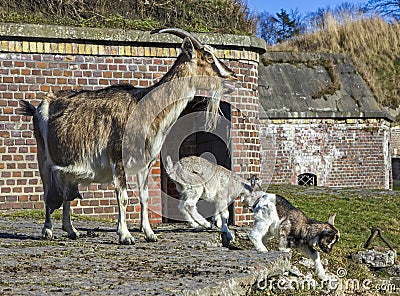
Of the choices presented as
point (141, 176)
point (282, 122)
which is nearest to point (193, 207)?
point (141, 176)

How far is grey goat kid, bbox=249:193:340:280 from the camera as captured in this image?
7.48 m

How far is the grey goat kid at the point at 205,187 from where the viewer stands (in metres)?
8.90

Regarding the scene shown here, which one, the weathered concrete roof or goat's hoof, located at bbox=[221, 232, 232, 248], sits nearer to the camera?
goat's hoof, located at bbox=[221, 232, 232, 248]

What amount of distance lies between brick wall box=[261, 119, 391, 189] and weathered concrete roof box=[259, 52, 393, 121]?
37 cm

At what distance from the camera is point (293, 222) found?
7555 millimetres

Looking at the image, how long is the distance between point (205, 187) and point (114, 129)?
213cm

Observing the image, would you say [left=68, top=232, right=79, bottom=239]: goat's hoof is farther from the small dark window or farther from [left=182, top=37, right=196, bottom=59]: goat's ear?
the small dark window

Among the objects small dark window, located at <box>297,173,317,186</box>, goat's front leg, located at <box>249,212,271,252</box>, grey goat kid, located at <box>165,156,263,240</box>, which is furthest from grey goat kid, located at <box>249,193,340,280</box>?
small dark window, located at <box>297,173,317,186</box>

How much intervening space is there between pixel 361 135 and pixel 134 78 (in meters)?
14.9

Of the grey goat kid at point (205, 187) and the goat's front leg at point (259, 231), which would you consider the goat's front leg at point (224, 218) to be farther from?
the goat's front leg at point (259, 231)

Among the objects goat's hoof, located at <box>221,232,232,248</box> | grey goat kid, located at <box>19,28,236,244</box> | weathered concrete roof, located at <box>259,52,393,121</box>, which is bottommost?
goat's hoof, located at <box>221,232,232,248</box>

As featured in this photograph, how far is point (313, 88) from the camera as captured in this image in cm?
2459

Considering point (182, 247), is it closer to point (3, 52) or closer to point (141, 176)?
point (141, 176)

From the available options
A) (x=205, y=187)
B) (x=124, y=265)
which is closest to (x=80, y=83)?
(x=205, y=187)
